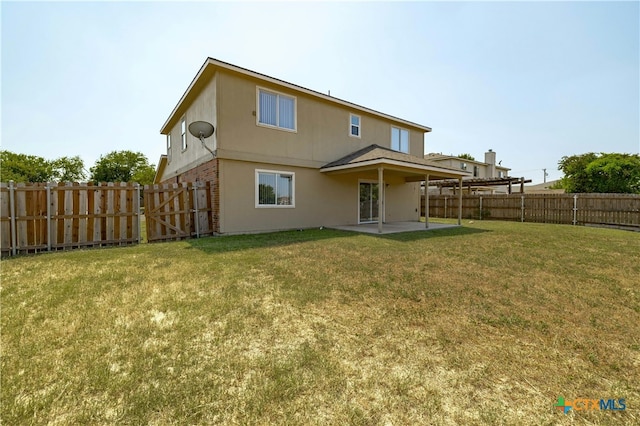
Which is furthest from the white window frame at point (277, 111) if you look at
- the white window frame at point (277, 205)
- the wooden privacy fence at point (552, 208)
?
the wooden privacy fence at point (552, 208)

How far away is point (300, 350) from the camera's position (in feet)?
8.59

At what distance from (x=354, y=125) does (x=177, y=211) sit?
8788 millimetres

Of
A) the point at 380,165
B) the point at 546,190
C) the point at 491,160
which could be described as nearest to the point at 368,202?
the point at 380,165

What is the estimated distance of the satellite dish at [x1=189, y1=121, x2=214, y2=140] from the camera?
9.35 meters

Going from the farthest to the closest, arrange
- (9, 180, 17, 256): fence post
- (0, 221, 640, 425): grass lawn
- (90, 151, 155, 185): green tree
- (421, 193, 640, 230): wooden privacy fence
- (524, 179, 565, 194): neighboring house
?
1. (90, 151, 155, 185): green tree
2. (524, 179, 565, 194): neighboring house
3. (421, 193, 640, 230): wooden privacy fence
4. (9, 180, 17, 256): fence post
5. (0, 221, 640, 425): grass lawn

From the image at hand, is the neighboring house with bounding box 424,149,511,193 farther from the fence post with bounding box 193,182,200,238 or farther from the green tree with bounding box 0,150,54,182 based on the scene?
the green tree with bounding box 0,150,54,182

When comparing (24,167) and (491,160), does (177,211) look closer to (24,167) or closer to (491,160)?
(491,160)

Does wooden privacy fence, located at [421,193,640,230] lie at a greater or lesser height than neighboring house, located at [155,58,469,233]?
lesser

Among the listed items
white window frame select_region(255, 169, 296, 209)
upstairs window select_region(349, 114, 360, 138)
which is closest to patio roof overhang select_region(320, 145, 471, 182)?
upstairs window select_region(349, 114, 360, 138)

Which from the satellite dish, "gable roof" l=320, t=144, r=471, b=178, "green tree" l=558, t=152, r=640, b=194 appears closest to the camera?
the satellite dish

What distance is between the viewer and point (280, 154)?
10.8 m

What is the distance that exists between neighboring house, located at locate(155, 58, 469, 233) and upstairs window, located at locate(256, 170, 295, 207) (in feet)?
0.13

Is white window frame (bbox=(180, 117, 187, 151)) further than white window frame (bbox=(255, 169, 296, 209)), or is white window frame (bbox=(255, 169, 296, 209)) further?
white window frame (bbox=(180, 117, 187, 151))

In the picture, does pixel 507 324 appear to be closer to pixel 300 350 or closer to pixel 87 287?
pixel 300 350
